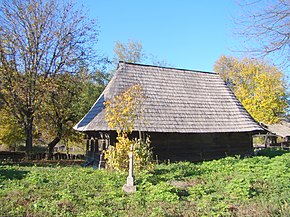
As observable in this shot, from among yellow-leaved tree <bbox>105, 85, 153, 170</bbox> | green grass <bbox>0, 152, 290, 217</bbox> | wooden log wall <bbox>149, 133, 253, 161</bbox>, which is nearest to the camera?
green grass <bbox>0, 152, 290, 217</bbox>

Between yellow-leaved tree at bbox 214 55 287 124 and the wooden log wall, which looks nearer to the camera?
the wooden log wall

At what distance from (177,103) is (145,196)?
9.27 metres

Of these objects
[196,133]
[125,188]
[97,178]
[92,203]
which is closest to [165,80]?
[196,133]

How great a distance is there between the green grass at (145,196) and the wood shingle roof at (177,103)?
444cm

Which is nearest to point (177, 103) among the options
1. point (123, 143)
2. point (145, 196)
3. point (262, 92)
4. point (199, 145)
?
point (199, 145)

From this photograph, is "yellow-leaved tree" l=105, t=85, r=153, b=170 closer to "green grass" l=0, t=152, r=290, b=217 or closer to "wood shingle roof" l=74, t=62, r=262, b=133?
"green grass" l=0, t=152, r=290, b=217

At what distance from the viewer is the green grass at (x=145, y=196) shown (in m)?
6.05

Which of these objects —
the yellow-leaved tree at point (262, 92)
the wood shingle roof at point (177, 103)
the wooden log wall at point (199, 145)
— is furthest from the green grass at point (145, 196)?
the yellow-leaved tree at point (262, 92)

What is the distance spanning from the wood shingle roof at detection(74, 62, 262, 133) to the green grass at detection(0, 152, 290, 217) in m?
4.44

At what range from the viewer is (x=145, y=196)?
23.7 feet

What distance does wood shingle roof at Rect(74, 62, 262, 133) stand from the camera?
568 inches

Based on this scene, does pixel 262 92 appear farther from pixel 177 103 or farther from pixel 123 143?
pixel 123 143

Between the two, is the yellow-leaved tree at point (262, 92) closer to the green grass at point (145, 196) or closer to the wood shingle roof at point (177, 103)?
the wood shingle roof at point (177, 103)

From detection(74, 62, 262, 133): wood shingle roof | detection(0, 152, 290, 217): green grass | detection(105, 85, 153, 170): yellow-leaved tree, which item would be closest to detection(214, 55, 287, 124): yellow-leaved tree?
detection(74, 62, 262, 133): wood shingle roof
